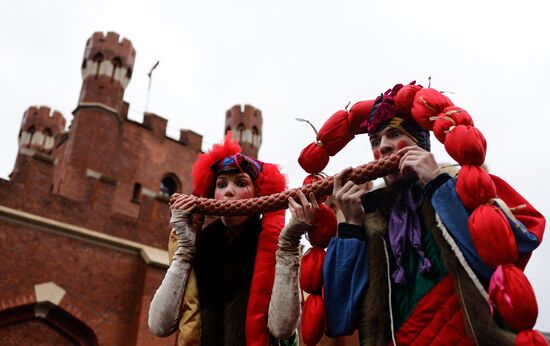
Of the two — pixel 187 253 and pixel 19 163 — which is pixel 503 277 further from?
pixel 19 163

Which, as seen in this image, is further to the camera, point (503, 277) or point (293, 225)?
point (293, 225)

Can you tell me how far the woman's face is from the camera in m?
3.48

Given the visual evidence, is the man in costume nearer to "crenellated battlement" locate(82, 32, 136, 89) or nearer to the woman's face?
the woman's face

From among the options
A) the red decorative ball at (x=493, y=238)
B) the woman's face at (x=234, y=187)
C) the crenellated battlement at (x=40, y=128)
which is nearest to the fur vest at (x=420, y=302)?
the red decorative ball at (x=493, y=238)

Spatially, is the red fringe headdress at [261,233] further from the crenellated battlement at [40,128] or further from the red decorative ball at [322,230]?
the crenellated battlement at [40,128]

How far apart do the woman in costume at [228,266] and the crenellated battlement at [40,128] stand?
64.2 feet

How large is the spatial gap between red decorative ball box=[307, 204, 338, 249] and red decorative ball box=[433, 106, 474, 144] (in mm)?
779

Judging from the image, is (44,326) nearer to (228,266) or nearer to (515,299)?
(228,266)

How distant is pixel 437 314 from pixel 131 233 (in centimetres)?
991

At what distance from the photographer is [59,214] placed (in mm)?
10781

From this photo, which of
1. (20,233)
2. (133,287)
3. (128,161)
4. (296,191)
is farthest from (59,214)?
(296,191)

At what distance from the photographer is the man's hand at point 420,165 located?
2.46 meters

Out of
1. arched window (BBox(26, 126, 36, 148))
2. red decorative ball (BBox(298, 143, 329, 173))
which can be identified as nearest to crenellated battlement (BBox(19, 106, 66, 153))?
arched window (BBox(26, 126, 36, 148))

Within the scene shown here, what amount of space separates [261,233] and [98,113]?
14847mm
